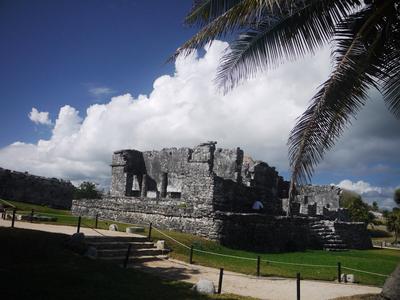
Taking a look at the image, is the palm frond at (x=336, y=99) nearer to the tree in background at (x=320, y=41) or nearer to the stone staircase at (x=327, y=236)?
the tree in background at (x=320, y=41)

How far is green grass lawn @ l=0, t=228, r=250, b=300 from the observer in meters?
6.70

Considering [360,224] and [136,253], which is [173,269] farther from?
[360,224]

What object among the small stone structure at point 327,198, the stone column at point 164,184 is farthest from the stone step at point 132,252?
the small stone structure at point 327,198

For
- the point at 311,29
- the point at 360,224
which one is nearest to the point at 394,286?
the point at 311,29

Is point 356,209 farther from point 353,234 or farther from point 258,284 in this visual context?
point 258,284

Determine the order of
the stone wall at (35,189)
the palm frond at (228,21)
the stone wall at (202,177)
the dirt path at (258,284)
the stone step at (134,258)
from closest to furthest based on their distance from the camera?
the palm frond at (228,21) → the dirt path at (258,284) → the stone step at (134,258) → the stone wall at (202,177) → the stone wall at (35,189)

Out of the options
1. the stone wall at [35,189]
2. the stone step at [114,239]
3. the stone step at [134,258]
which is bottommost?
the stone step at [134,258]

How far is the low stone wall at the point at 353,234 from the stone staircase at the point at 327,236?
1.56 ft

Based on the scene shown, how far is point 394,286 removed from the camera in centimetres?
551

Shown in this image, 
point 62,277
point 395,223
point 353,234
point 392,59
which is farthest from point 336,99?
point 395,223

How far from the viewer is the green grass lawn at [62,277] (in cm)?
670

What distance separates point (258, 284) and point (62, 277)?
199 inches

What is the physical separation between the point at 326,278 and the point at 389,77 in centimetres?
773

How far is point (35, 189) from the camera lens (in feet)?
89.6
